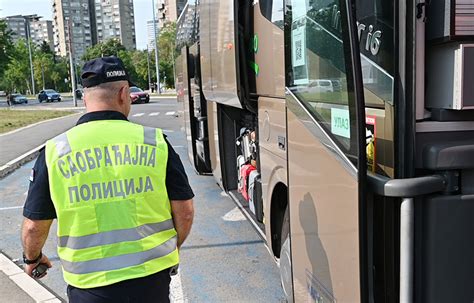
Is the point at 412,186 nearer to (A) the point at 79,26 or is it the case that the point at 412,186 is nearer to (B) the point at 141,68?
(B) the point at 141,68

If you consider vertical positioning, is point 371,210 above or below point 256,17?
below

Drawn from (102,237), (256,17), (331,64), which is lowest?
(102,237)

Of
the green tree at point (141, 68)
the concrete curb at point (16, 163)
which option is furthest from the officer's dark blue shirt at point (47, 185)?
the green tree at point (141, 68)

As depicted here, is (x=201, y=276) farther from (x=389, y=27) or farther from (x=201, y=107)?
(x=389, y=27)

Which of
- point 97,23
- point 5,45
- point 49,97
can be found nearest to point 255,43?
point 5,45

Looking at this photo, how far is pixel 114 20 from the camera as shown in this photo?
121500 millimetres

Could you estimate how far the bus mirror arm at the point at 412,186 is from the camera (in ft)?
6.27

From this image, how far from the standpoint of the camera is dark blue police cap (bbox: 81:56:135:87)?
2.24 metres

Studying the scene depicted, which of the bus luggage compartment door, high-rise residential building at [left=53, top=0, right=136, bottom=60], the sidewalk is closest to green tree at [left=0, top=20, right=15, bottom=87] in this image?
the sidewalk

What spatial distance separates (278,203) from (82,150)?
6.28ft

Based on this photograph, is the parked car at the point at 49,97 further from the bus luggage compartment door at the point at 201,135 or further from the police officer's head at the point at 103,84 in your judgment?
the police officer's head at the point at 103,84

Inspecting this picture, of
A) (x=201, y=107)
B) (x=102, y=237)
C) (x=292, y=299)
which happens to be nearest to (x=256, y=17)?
(x=292, y=299)

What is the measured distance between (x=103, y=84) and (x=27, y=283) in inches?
119

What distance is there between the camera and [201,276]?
470 cm
